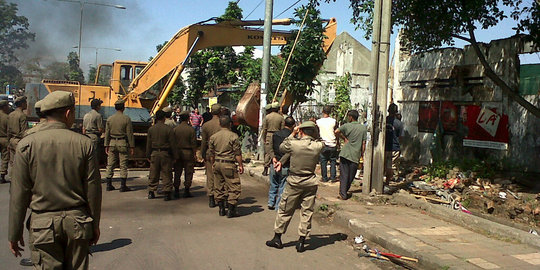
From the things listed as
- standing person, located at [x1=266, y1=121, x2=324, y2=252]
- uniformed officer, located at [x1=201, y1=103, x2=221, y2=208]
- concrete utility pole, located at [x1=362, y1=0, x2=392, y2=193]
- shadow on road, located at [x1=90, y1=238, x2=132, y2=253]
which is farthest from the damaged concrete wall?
shadow on road, located at [x1=90, y1=238, x2=132, y2=253]

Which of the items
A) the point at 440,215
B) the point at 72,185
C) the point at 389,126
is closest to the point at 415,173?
the point at 389,126

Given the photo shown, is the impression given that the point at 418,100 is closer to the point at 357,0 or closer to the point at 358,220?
the point at 357,0

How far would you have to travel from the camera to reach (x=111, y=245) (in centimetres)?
580

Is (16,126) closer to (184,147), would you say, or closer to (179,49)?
(184,147)

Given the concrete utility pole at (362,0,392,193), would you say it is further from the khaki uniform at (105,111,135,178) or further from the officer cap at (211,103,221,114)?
the khaki uniform at (105,111,135,178)

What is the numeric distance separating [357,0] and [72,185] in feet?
30.2

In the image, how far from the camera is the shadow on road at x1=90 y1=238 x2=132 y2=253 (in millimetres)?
5615

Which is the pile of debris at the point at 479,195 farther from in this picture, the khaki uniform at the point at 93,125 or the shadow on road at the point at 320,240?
the khaki uniform at the point at 93,125

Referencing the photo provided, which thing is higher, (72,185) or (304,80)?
(304,80)

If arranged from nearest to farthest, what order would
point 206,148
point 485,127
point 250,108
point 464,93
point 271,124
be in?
1. point 206,148
2. point 271,124
3. point 485,127
4. point 464,93
5. point 250,108

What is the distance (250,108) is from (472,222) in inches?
285

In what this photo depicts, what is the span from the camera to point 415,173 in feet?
36.8

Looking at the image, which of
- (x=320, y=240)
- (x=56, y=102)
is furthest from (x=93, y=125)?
(x=56, y=102)

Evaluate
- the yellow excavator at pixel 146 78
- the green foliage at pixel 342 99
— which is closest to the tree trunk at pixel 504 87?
the yellow excavator at pixel 146 78
